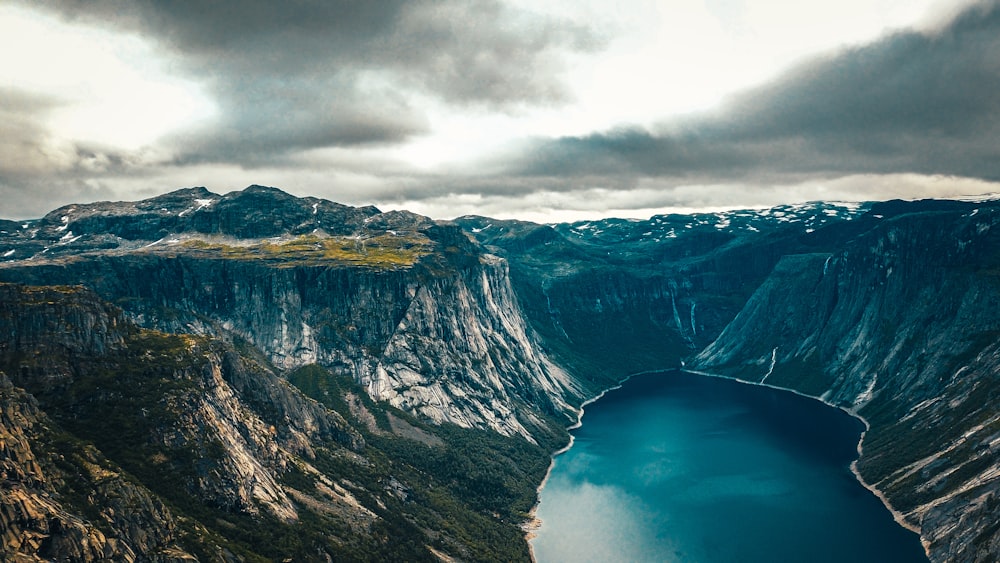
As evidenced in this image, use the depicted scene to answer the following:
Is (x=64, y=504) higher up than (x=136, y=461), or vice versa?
(x=64, y=504)

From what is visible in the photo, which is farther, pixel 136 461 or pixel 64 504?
pixel 136 461

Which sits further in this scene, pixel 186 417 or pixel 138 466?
pixel 186 417

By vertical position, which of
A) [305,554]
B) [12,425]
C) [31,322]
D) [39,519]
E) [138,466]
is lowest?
[305,554]

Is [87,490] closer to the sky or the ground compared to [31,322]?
closer to the ground

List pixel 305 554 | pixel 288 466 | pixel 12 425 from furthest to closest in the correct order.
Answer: pixel 288 466, pixel 305 554, pixel 12 425

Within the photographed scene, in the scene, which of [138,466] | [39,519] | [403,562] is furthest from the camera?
[403,562]

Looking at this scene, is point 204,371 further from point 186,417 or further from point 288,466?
point 288,466

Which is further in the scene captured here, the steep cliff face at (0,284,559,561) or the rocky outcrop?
the steep cliff face at (0,284,559,561)

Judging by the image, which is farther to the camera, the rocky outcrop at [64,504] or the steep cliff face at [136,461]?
the steep cliff face at [136,461]

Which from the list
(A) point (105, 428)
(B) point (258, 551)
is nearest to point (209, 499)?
(B) point (258, 551)

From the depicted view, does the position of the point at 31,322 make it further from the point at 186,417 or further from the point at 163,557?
the point at 163,557
